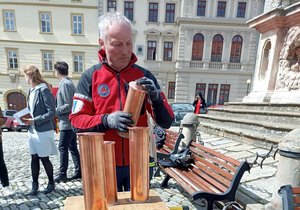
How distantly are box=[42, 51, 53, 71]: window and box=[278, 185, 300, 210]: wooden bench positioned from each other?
22297 millimetres

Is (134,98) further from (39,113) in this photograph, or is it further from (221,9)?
(221,9)

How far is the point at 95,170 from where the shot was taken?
872 millimetres

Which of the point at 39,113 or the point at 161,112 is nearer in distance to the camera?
the point at 161,112

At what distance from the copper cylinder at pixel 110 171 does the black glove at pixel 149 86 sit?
32 centimetres

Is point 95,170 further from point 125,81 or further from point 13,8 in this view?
point 13,8

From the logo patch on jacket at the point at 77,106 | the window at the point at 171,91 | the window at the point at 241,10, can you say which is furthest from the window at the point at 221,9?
the logo patch on jacket at the point at 77,106

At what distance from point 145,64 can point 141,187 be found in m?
20.6

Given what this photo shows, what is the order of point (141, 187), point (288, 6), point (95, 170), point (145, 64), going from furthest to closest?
point (145, 64)
point (288, 6)
point (141, 187)
point (95, 170)

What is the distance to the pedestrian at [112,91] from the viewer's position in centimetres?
Answer: 120

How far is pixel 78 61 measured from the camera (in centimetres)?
2075

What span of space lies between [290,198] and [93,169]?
55.0 inches

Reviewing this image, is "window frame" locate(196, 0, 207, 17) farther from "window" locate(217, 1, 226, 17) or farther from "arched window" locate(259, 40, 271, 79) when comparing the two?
"arched window" locate(259, 40, 271, 79)

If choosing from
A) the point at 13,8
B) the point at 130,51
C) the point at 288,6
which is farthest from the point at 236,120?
the point at 13,8

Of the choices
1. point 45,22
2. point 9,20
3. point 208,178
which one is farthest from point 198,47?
point 208,178
